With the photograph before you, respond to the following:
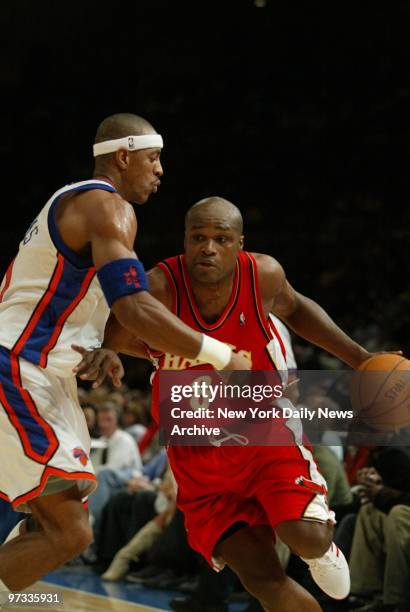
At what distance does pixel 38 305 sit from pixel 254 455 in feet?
3.52

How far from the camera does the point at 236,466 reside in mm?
3736

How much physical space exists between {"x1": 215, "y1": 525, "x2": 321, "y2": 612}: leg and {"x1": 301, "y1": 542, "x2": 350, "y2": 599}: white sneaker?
10 centimetres

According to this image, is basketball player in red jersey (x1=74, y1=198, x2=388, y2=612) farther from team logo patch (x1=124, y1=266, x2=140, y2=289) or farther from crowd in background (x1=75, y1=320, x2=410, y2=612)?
crowd in background (x1=75, y1=320, x2=410, y2=612)

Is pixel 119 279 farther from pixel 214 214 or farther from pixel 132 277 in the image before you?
pixel 214 214

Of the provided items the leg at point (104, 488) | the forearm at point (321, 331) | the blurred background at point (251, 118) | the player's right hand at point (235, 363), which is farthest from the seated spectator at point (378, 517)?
the blurred background at point (251, 118)

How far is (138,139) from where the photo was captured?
3.62m

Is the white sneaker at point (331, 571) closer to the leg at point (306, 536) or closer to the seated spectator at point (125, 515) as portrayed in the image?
the leg at point (306, 536)

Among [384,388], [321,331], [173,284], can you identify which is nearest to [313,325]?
[321,331]

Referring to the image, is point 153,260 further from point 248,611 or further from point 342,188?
point 248,611

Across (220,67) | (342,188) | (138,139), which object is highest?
(220,67)

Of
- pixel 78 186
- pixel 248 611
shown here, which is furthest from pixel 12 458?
pixel 248 611

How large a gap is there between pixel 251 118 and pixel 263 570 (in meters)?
10.9

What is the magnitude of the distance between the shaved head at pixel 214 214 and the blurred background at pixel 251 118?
702 cm

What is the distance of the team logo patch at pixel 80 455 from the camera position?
10.7 ft
